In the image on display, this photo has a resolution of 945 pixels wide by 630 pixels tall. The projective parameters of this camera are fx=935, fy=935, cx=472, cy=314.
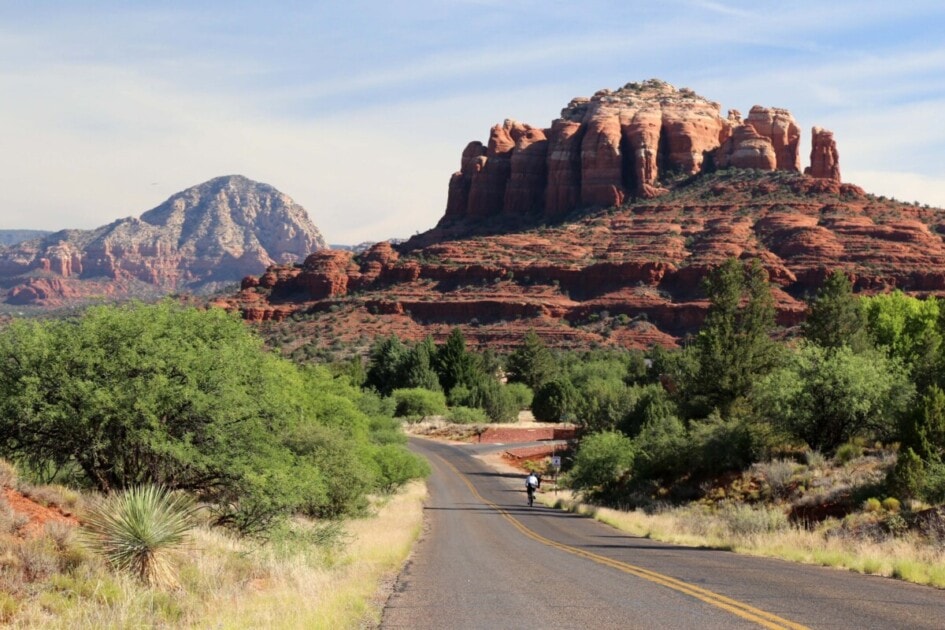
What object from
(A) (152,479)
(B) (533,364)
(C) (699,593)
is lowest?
(B) (533,364)

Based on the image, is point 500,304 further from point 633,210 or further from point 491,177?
point 491,177

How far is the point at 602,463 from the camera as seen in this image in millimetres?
46844

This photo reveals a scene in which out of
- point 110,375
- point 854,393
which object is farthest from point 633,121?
point 110,375

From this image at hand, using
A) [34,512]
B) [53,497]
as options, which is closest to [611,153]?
[53,497]

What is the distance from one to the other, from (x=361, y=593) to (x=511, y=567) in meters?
4.34

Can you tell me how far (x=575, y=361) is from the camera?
115438 millimetres

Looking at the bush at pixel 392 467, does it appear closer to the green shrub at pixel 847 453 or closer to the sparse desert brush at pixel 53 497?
the green shrub at pixel 847 453

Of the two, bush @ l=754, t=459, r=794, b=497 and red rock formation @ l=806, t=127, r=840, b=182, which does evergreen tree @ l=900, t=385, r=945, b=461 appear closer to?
bush @ l=754, t=459, r=794, b=497

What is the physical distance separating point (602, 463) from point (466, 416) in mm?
47459

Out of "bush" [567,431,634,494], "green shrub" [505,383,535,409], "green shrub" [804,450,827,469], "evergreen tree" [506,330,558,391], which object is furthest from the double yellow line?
"evergreen tree" [506,330,558,391]

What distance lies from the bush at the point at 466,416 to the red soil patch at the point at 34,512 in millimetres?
Answer: 78303

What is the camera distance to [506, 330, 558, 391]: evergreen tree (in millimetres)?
109062

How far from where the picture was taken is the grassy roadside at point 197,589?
11156 millimetres

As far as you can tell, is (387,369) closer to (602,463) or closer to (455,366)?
(455,366)
